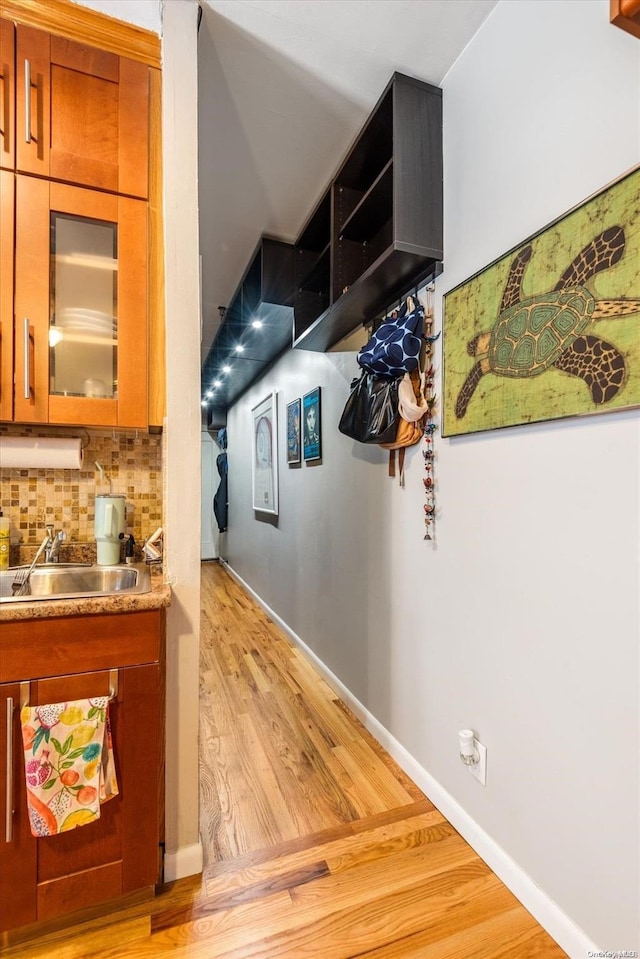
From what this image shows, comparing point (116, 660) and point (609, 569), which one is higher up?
point (609, 569)

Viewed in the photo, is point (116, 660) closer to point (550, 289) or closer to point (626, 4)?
point (550, 289)

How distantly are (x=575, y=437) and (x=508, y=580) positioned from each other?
1.57 ft

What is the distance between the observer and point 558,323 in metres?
1.19

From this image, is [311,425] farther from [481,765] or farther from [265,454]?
[481,765]

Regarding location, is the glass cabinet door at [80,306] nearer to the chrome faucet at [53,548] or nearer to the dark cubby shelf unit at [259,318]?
the chrome faucet at [53,548]

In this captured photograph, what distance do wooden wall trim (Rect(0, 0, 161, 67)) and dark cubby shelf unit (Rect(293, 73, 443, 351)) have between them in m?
0.81

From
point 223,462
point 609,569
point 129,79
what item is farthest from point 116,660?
point 223,462

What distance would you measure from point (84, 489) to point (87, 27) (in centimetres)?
145

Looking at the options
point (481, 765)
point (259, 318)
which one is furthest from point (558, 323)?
point (259, 318)

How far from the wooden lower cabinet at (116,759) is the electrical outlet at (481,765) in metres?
1.00

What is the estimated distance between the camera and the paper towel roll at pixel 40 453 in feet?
4.71

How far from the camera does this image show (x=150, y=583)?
54.5 inches

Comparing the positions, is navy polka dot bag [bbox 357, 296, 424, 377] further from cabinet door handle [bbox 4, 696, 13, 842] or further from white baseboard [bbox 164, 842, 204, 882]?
white baseboard [bbox 164, 842, 204, 882]

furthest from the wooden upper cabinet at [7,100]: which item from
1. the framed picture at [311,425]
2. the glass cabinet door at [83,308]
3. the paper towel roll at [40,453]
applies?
the framed picture at [311,425]
